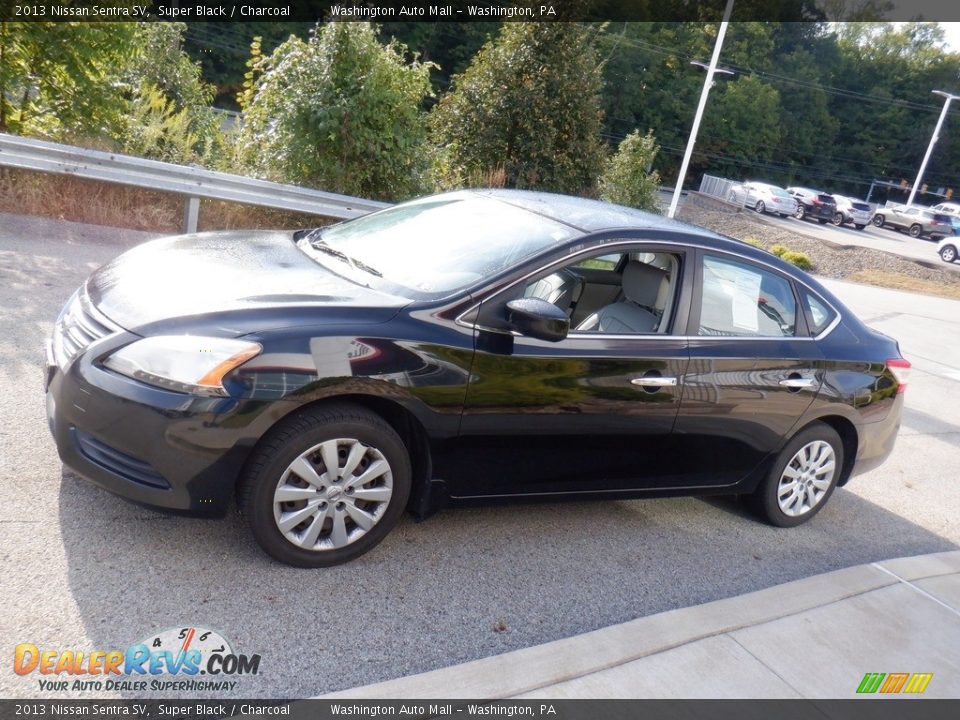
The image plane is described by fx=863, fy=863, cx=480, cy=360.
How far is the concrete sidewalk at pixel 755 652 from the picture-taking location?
310cm

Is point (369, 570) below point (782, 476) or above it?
below

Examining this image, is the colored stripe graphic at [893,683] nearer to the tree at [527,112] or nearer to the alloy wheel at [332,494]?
the alloy wheel at [332,494]

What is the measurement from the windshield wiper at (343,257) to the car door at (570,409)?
0.66 m

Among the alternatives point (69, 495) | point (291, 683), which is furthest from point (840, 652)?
point (69, 495)

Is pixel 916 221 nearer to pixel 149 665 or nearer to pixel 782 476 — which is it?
pixel 782 476

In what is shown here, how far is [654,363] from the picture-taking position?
4316 mm

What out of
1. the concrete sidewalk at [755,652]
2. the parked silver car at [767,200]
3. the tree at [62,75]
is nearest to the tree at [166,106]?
the tree at [62,75]

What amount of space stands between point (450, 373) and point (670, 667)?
1.49 metres

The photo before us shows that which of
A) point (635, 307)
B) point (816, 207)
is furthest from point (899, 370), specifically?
point (816, 207)

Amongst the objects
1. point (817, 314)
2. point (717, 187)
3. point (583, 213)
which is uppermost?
point (583, 213)

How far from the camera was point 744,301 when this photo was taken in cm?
481

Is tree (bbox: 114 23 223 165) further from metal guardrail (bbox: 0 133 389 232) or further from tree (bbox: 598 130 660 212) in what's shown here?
tree (bbox: 598 130 660 212)

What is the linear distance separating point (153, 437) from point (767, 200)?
4547cm

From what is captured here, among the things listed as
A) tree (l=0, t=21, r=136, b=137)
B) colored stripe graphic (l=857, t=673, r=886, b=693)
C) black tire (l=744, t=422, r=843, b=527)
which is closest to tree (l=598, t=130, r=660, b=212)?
tree (l=0, t=21, r=136, b=137)
